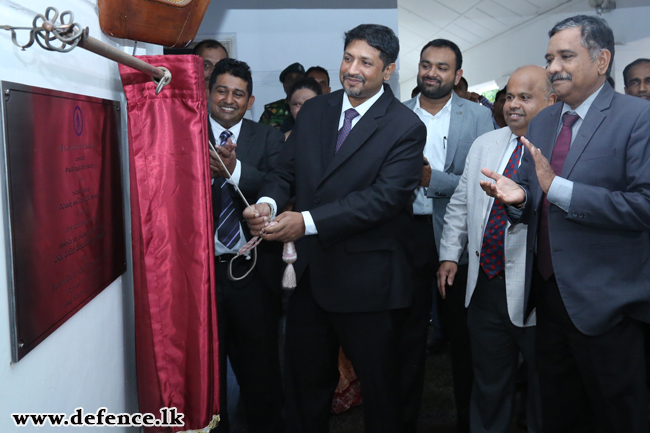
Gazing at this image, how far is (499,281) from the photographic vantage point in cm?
213

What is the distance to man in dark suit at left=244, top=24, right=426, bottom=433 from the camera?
6.33 feet

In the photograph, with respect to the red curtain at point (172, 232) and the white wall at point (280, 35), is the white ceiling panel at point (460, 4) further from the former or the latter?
the red curtain at point (172, 232)

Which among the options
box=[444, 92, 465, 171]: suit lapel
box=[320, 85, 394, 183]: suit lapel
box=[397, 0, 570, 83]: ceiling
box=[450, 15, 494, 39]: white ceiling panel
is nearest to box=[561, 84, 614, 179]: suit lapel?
box=[320, 85, 394, 183]: suit lapel

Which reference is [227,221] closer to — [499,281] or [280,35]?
[499,281]

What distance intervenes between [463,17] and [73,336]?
25.8ft

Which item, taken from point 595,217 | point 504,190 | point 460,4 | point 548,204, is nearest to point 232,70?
point 504,190

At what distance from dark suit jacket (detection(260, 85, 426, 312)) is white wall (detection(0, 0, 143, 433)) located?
0.66m

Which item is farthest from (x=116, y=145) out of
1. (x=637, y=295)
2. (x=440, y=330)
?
(x=440, y=330)

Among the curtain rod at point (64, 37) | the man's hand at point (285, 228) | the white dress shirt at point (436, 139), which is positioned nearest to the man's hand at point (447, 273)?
the white dress shirt at point (436, 139)

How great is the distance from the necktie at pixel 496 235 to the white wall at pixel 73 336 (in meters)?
Answer: 1.37

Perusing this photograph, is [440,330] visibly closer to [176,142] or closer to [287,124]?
[287,124]

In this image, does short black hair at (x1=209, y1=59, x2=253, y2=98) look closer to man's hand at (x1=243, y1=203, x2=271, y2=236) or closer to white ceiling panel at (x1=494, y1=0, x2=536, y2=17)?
man's hand at (x1=243, y1=203, x2=271, y2=236)

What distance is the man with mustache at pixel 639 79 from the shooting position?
3740 millimetres

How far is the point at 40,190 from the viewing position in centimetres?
110
